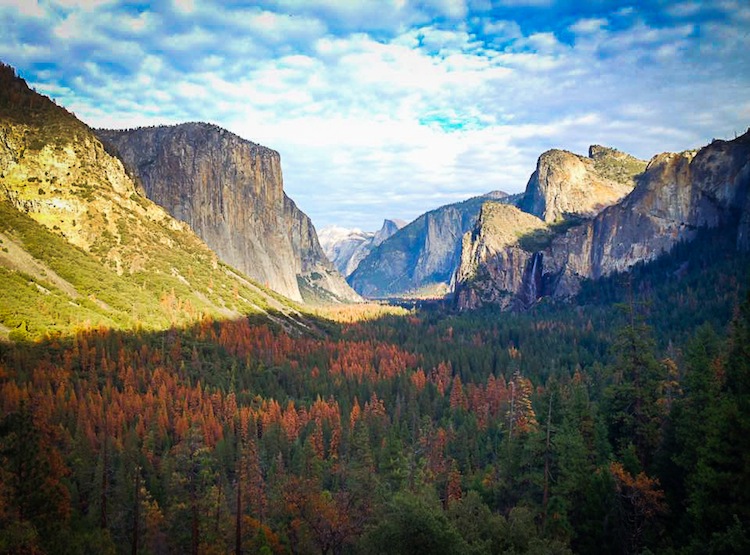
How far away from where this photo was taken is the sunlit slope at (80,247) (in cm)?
10214

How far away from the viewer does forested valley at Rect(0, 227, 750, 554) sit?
95.2 ft

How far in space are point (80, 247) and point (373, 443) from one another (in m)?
96.3

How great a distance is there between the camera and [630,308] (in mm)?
39062

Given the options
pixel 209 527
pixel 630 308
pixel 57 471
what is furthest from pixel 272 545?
pixel 630 308

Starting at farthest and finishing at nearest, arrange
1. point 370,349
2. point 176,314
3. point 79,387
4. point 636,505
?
point 370,349
point 176,314
point 79,387
point 636,505

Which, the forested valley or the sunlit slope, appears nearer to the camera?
the forested valley

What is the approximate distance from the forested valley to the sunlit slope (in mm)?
9047

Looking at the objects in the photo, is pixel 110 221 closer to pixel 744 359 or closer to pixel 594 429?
pixel 594 429

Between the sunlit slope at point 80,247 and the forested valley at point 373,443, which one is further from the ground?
the sunlit slope at point 80,247

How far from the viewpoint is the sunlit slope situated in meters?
102

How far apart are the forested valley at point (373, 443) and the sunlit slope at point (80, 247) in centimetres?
905

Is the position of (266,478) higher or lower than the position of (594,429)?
lower

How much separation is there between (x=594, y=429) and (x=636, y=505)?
878cm

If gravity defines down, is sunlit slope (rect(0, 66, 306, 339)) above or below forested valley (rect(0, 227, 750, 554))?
above
